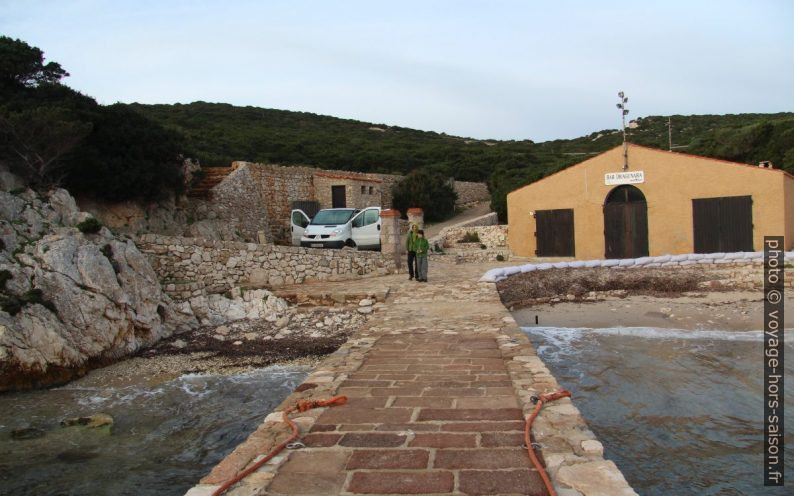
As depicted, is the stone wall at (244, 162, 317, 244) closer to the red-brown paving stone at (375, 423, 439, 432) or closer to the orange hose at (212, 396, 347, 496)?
the orange hose at (212, 396, 347, 496)

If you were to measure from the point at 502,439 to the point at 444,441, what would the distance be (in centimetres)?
40

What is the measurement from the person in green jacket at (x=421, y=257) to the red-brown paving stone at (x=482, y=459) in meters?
9.80

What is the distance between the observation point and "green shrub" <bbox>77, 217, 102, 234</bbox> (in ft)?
38.9

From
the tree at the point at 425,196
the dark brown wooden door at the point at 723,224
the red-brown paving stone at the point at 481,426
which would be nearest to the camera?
the red-brown paving stone at the point at 481,426

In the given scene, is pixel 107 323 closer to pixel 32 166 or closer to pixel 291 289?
pixel 291 289

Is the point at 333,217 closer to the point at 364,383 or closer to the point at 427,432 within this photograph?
the point at 364,383

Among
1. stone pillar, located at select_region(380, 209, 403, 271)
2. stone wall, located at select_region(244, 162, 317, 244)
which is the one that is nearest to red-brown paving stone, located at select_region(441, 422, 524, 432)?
stone pillar, located at select_region(380, 209, 403, 271)

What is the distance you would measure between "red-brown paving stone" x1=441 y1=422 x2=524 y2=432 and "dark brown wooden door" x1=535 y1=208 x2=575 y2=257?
1715 cm

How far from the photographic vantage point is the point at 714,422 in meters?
7.09

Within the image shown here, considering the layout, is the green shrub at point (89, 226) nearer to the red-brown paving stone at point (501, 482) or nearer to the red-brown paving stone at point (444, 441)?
the red-brown paving stone at point (444, 441)

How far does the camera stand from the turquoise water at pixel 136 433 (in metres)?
6.18

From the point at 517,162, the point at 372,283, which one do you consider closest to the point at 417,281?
the point at 372,283

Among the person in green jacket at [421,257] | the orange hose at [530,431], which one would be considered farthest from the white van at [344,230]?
the orange hose at [530,431]

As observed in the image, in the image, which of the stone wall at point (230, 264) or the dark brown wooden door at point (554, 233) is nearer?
the stone wall at point (230, 264)
